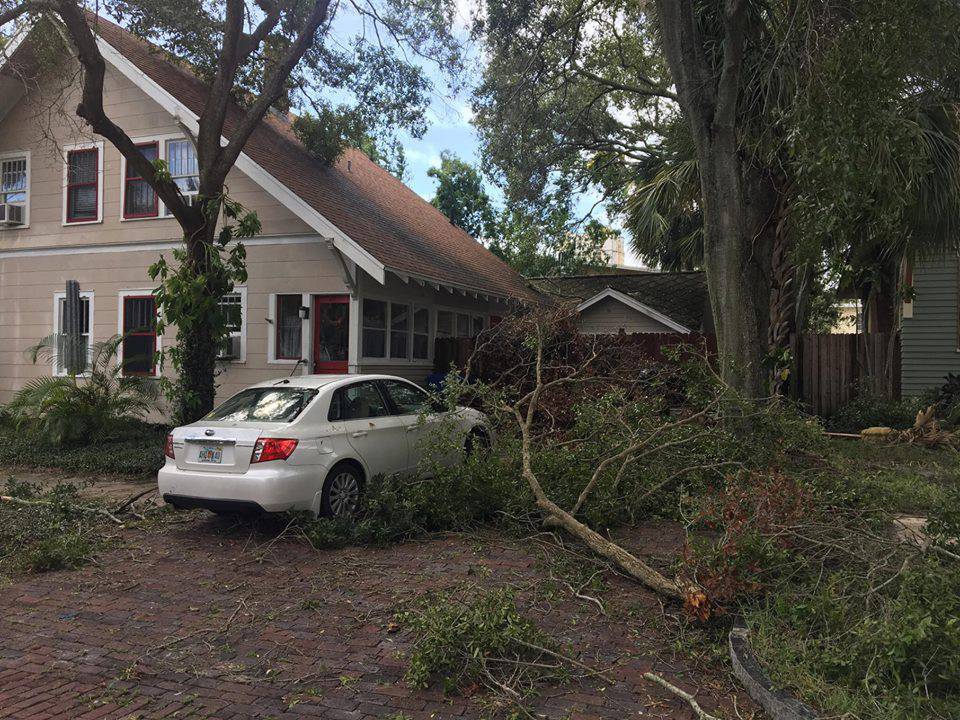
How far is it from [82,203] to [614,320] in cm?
1286

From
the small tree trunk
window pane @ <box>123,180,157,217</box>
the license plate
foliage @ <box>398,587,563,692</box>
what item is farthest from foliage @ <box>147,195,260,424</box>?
foliage @ <box>398,587,563,692</box>

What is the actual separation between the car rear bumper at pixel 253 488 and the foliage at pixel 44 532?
0.91 metres

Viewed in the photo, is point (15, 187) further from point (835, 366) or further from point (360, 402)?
point (835, 366)

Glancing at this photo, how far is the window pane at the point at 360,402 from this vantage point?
24.7 ft

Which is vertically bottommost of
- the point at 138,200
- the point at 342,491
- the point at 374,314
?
the point at 342,491

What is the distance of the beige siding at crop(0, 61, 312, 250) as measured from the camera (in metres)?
14.5

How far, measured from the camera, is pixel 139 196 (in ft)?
51.2

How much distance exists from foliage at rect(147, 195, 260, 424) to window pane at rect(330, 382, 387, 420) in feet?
13.2

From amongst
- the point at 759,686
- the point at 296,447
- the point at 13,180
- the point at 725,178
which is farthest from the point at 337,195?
the point at 759,686

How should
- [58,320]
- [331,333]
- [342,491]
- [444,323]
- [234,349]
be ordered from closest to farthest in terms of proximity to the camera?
[342,491], [331,333], [234,349], [58,320], [444,323]

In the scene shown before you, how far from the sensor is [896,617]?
3711mm

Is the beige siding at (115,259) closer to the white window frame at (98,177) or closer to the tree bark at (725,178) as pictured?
the white window frame at (98,177)

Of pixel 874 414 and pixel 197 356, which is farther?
pixel 874 414

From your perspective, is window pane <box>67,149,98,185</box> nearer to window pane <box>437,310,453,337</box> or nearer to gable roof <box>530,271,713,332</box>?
window pane <box>437,310,453,337</box>
